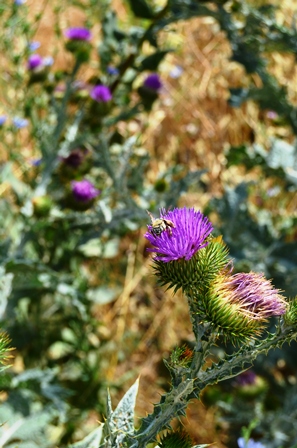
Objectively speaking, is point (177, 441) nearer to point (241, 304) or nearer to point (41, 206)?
point (241, 304)

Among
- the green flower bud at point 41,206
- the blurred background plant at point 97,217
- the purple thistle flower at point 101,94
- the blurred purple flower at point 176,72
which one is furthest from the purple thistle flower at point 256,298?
the blurred purple flower at point 176,72

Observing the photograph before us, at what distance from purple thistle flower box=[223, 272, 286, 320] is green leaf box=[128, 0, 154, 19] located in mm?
1737

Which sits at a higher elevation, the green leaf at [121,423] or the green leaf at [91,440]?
the green leaf at [121,423]

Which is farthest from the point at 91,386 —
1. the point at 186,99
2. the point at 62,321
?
the point at 186,99

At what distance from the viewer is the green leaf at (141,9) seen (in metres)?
2.51

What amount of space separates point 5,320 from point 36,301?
0.28m

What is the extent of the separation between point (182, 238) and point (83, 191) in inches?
51.4

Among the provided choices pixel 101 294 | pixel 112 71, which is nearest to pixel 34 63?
pixel 112 71

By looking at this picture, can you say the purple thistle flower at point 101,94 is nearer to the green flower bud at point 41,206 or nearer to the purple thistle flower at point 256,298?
the green flower bud at point 41,206

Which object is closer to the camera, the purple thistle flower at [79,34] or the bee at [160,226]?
the bee at [160,226]

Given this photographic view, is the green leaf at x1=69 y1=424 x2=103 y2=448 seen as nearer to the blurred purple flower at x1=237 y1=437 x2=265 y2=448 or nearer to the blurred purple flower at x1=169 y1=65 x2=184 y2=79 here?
the blurred purple flower at x1=237 y1=437 x2=265 y2=448

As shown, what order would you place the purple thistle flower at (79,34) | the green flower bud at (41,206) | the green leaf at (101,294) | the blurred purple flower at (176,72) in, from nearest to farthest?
1. the green flower bud at (41,206)
2. the purple thistle flower at (79,34)
3. the green leaf at (101,294)
4. the blurred purple flower at (176,72)

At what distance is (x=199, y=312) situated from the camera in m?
1.06

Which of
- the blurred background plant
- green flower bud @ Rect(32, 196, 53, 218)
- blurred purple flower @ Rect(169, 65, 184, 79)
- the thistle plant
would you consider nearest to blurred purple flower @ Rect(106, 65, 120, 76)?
the blurred background plant
